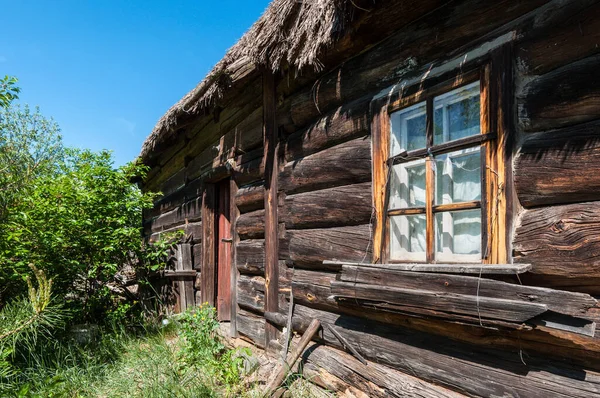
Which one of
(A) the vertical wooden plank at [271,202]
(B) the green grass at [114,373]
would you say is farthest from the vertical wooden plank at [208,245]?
(A) the vertical wooden plank at [271,202]

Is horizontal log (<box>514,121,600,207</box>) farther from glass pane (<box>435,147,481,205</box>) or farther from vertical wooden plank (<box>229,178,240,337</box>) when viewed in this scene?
vertical wooden plank (<box>229,178,240,337</box>)

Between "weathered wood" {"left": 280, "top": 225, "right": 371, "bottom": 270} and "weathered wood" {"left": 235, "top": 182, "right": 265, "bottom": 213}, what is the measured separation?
0.66 metres

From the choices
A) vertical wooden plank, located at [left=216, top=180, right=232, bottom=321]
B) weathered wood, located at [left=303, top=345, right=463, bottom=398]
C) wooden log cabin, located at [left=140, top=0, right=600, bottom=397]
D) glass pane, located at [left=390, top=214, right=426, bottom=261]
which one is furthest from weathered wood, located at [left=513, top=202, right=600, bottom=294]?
vertical wooden plank, located at [left=216, top=180, right=232, bottom=321]

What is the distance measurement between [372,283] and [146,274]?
5063 millimetres

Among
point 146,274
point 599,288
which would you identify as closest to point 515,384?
point 599,288

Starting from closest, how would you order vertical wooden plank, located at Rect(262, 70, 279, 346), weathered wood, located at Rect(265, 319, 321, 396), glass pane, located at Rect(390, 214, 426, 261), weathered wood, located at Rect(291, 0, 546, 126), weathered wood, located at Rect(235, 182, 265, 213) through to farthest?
weathered wood, located at Rect(291, 0, 546, 126)
glass pane, located at Rect(390, 214, 426, 261)
weathered wood, located at Rect(265, 319, 321, 396)
vertical wooden plank, located at Rect(262, 70, 279, 346)
weathered wood, located at Rect(235, 182, 265, 213)

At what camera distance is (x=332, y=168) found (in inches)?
118

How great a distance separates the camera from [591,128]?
1.66m

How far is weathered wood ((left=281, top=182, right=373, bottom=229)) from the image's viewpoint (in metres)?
2.73

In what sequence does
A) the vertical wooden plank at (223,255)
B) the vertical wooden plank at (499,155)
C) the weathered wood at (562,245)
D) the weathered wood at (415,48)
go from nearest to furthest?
the weathered wood at (562,245), the vertical wooden plank at (499,155), the weathered wood at (415,48), the vertical wooden plank at (223,255)

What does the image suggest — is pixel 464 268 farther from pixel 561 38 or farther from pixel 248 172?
pixel 248 172

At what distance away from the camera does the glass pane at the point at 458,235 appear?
2.13 meters

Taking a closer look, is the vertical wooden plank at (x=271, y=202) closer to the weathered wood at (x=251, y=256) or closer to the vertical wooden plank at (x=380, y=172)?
the weathered wood at (x=251, y=256)

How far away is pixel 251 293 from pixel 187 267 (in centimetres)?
192
